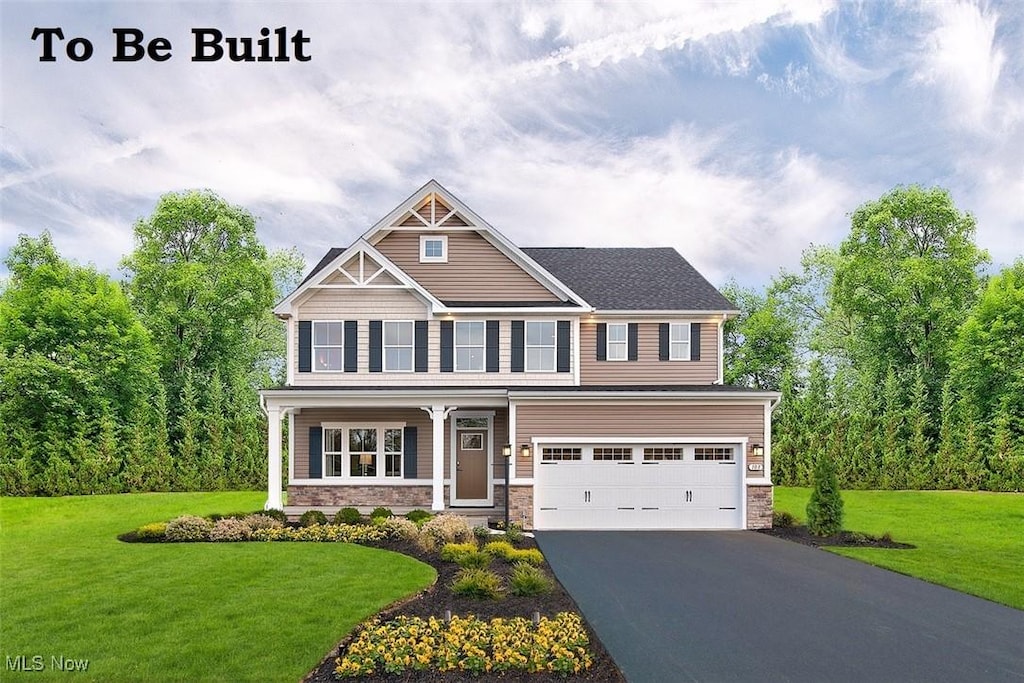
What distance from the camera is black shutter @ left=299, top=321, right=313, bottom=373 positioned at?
19.9 meters

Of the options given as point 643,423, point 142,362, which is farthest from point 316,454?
point 142,362

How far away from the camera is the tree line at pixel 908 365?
83.7 feet

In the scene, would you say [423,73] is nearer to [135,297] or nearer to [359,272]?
[359,272]

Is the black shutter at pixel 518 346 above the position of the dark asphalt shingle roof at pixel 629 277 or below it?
below

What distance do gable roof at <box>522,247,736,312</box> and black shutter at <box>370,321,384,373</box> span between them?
19.3 ft

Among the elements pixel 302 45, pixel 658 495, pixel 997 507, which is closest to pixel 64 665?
pixel 302 45

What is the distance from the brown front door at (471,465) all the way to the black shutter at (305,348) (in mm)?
4524

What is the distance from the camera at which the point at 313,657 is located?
7.82 meters

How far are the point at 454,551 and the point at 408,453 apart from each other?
7070 mm

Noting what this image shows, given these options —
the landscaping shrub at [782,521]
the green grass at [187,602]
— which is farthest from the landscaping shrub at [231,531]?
the landscaping shrub at [782,521]

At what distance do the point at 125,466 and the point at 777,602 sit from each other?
79.3 ft

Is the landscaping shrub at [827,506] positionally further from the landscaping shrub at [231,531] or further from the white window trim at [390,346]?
the landscaping shrub at [231,531]

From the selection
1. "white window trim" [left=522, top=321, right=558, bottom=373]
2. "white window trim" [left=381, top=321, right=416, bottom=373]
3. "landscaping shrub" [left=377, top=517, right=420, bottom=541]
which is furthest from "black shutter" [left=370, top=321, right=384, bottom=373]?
"landscaping shrub" [left=377, top=517, right=420, bottom=541]

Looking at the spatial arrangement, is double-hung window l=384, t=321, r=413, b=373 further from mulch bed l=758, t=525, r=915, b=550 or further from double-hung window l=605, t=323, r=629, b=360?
mulch bed l=758, t=525, r=915, b=550
